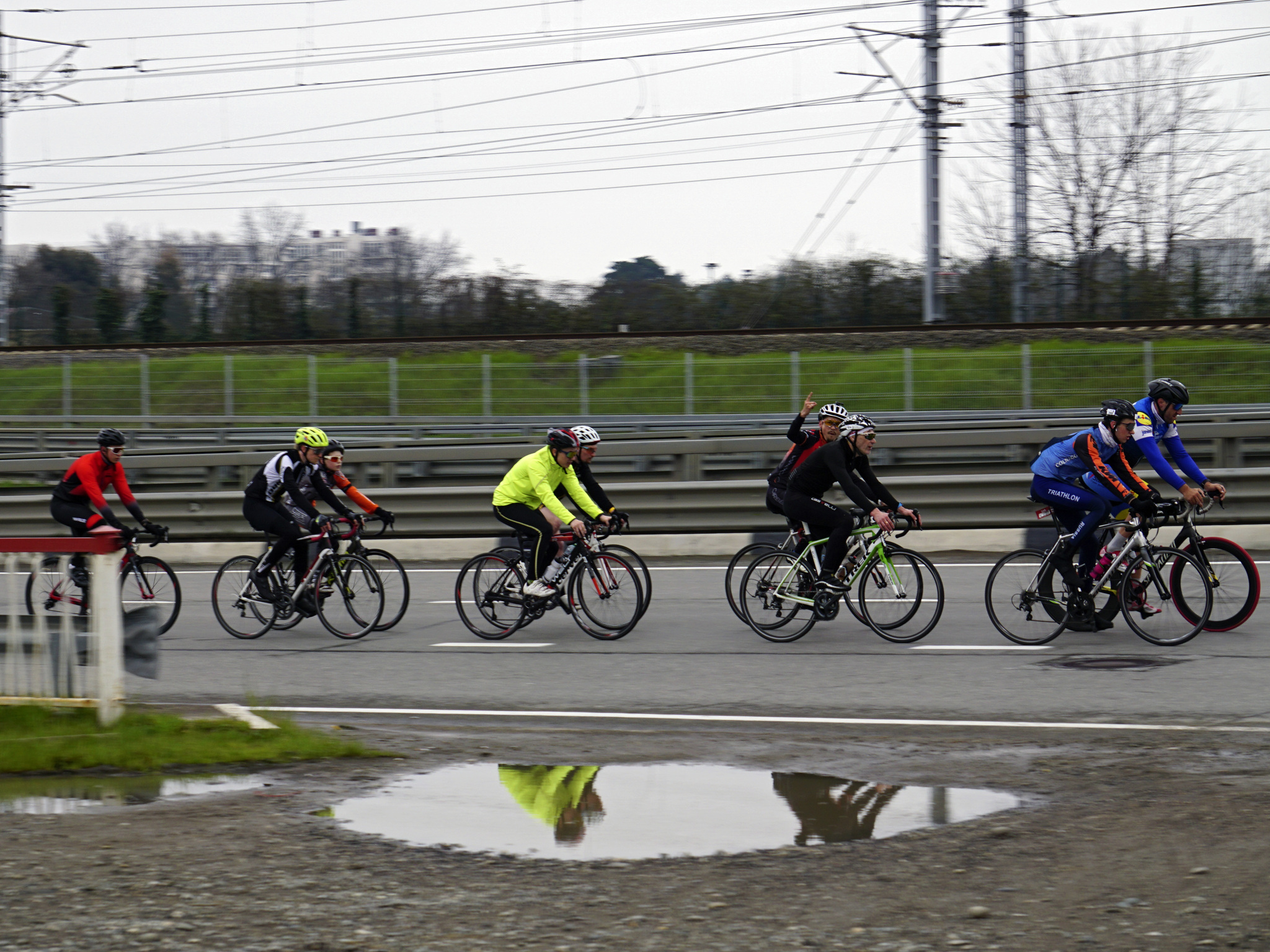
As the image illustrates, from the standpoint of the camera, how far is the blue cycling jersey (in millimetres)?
10359

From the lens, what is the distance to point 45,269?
64.1 m

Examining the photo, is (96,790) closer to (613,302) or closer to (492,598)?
(492,598)

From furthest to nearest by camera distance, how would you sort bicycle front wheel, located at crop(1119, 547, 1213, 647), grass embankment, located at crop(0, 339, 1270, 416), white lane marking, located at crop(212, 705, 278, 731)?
grass embankment, located at crop(0, 339, 1270, 416)
bicycle front wheel, located at crop(1119, 547, 1213, 647)
white lane marking, located at crop(212, 705, 278, 731)

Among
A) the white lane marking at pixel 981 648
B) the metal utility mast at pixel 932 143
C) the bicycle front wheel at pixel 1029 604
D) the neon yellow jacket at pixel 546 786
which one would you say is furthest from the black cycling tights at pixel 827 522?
the metal utility mast at pixel 932 143

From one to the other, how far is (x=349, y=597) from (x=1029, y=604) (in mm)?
5482

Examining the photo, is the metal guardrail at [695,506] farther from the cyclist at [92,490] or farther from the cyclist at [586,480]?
the cyclist at [92,490]

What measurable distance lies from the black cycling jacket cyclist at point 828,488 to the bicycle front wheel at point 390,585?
10.8ft

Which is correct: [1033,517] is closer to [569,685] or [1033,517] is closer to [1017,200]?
[569,685]

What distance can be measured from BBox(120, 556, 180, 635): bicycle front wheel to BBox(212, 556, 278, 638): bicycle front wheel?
450mm

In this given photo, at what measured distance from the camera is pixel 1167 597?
397 inches

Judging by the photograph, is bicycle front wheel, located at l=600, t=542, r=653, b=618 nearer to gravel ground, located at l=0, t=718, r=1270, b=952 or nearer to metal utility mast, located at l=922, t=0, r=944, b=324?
gravel ground, located at l=0, t=718, r=1270, b=952

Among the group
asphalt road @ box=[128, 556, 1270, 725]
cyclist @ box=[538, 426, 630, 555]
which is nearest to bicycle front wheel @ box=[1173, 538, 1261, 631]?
asphalt road @ box=[128, 556, 1270, 725]

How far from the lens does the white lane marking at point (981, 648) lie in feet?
33.5

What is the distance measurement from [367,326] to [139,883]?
3865 cm
